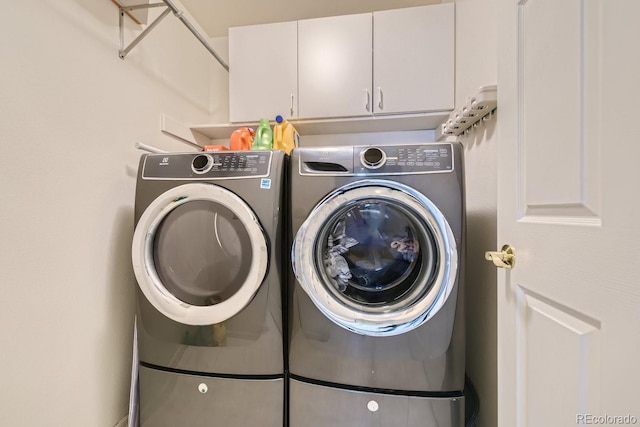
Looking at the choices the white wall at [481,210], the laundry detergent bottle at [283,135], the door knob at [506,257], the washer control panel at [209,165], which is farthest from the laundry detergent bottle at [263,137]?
the door knob at [506,257]

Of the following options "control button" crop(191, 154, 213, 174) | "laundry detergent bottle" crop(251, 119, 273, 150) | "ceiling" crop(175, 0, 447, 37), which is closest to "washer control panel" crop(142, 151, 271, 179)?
"control button" crop(191, 154, 213, 174)

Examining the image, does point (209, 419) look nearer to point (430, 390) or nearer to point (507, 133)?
point (430, 390)

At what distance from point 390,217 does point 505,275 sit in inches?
15.8

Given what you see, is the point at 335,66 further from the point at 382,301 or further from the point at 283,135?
the point at 382,301

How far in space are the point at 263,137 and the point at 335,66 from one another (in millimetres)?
626

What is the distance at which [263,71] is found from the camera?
1.64m

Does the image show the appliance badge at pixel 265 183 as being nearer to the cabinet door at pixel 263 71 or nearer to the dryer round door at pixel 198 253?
the dryer round door at pixel 198 253

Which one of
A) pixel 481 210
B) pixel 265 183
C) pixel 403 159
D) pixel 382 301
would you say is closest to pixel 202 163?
pixel 265 183

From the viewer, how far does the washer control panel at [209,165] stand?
0.98 meters

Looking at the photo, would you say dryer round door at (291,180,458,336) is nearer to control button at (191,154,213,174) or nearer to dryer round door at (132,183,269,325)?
dryer round door at (132,183,269,325)

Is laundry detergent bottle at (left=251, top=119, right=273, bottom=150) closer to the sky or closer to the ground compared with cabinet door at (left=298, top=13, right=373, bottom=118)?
closer to the ground

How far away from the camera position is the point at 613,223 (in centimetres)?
41

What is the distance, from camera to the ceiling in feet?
5.31

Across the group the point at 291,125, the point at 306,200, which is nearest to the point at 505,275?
the point at 306,200
